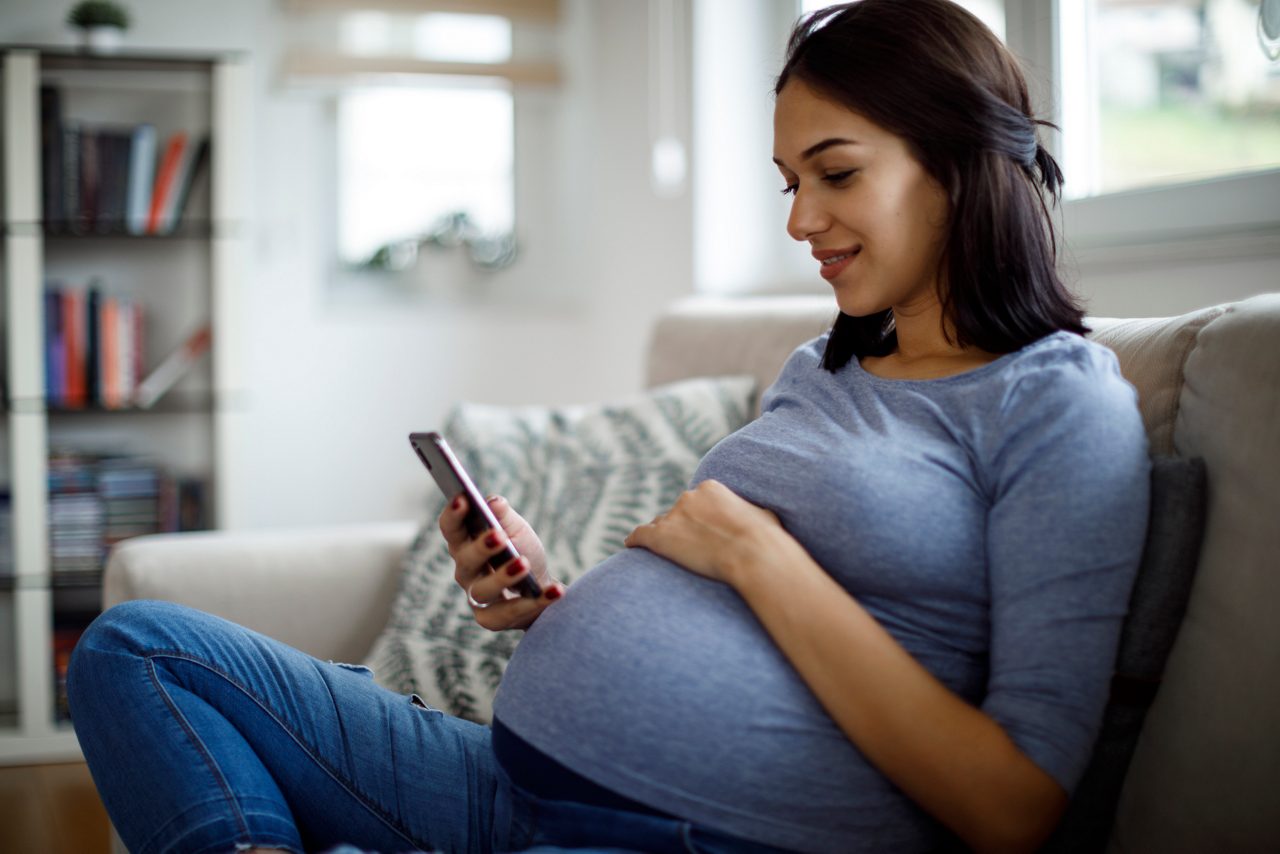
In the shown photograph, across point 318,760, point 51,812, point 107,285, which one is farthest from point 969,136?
point 107,285

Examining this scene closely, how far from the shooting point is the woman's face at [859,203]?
1072 millimetres

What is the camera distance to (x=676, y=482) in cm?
163

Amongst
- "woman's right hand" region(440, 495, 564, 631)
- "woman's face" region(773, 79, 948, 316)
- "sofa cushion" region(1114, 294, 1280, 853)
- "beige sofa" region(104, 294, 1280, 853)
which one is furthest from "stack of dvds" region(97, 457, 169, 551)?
"sofa cushion" region(1114, 294, 1280, 853)

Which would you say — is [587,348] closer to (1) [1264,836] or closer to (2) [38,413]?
(2) [38,413]

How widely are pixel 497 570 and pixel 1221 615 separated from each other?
0.59 meters

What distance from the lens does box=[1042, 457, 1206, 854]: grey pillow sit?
37.4 inches

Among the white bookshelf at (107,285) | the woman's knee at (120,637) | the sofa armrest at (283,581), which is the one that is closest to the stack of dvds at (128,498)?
the white bookshelf at (107,285)

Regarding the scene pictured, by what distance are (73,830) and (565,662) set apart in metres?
1.58

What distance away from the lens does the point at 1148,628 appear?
0.96 metres

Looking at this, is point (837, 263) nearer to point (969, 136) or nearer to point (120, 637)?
point (969, 136)

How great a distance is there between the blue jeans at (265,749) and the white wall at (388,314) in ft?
6.63

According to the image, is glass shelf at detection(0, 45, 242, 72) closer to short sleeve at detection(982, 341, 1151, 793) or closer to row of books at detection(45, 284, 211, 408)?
row of books at detection(45, 284, 211, 408)

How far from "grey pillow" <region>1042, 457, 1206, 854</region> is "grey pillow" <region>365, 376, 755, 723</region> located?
2.41ft

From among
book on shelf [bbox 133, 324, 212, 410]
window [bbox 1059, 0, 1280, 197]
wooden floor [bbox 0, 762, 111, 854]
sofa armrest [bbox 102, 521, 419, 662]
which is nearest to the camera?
window [bbox 1059, 0, 1280, 197]
